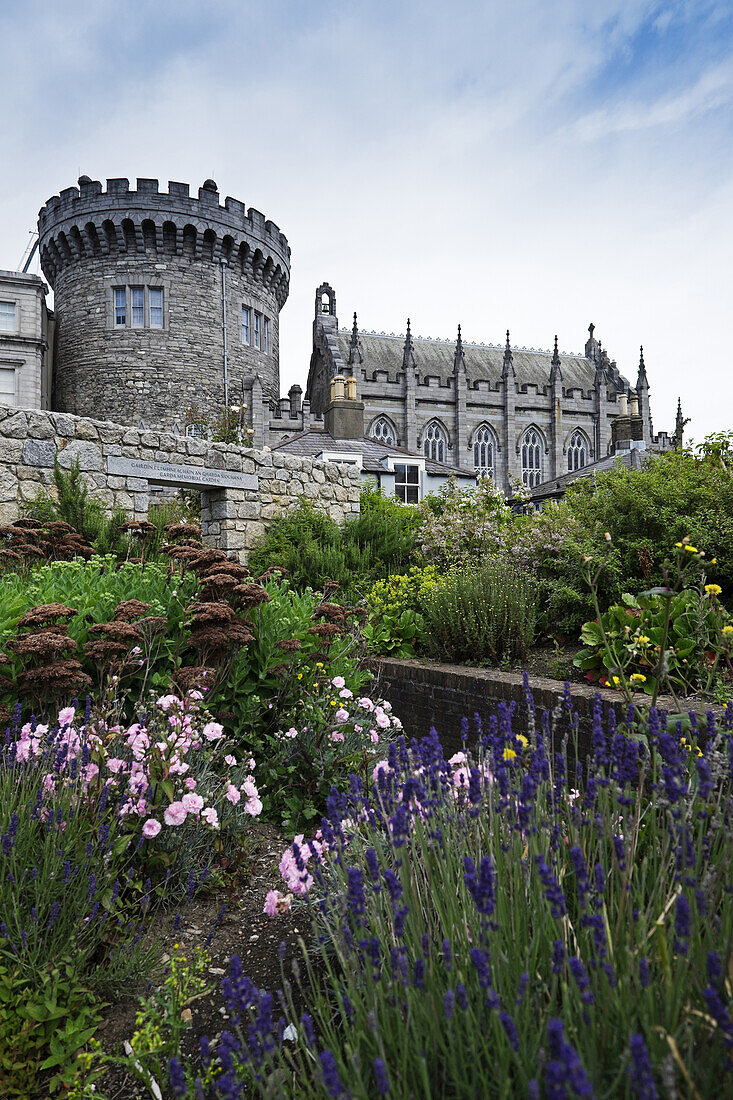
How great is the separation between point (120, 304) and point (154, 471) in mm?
18440

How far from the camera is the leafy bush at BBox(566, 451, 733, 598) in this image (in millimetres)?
5051

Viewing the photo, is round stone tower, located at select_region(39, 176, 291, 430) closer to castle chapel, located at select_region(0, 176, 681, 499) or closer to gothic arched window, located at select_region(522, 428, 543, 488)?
castle chapel, located at select_region(0, 176, 681, 499)

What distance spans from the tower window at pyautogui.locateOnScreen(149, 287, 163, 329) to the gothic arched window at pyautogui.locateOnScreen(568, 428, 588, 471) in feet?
76.2

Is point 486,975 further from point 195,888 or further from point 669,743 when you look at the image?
point 195,888

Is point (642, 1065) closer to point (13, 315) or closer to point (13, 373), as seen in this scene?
point (13, 373)

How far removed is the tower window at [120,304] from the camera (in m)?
23.7

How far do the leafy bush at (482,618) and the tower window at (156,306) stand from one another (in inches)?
849

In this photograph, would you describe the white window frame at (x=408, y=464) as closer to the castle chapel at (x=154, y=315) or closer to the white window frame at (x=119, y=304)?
the castle chapel at (x=154, y=315)

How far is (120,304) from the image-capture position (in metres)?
23.8

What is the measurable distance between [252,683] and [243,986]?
2583 millimetres

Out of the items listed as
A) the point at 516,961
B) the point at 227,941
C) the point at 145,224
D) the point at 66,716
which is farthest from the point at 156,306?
the point at 516,961

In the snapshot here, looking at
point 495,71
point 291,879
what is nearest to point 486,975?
point 291,879

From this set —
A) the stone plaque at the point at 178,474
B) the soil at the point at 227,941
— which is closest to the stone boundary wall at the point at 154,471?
the stone plaque at the point at 178,474

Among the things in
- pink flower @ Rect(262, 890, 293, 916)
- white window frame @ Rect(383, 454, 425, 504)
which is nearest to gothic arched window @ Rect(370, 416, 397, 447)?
white window frame @ Rect(383, 454, 425, 504)
